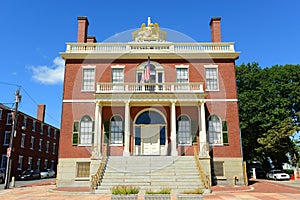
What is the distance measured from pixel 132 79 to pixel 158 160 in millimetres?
6868

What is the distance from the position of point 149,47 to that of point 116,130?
7.07 meters

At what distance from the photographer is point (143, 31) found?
25.4m

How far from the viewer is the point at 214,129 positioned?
Result: 66.7ft

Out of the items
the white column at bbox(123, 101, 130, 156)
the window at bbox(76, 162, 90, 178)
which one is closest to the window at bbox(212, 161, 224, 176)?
the white column at bbox(123, 101, 130, 156)

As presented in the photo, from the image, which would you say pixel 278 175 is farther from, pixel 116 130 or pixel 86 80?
pixel 86 80

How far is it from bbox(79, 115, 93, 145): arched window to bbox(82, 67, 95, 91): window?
7.47 ft

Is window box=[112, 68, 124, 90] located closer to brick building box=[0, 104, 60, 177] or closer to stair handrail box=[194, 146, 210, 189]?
stair handrail box=[194, 146, 210, 189]

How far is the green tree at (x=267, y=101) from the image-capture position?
29.8 meters

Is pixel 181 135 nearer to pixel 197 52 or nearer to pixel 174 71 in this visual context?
pixel 174 71

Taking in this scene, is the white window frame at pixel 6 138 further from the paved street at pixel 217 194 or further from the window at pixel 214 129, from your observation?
the window at pixel 214 129

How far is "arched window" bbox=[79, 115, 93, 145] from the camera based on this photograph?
2011 cm

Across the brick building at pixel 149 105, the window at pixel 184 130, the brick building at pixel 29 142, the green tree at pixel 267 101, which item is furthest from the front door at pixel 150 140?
the brick building at pixel 29 142

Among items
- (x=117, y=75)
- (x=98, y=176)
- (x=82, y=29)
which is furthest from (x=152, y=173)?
(x=82, y=29)

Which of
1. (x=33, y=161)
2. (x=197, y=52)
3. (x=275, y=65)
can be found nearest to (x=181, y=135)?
(x=197, y=52)
